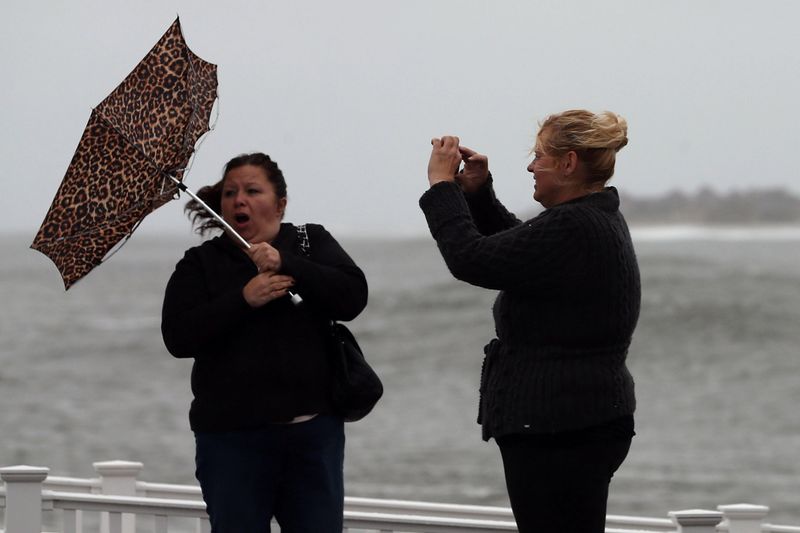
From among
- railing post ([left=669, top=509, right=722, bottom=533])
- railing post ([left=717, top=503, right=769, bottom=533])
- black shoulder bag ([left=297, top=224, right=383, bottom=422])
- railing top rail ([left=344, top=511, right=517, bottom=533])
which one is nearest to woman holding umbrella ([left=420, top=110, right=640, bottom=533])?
black shoulder bag ([left=297, top=224, right=383, bottom=422])

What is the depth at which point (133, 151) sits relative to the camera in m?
3.98

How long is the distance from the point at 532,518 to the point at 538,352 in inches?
14.5

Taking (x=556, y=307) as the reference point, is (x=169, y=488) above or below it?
below

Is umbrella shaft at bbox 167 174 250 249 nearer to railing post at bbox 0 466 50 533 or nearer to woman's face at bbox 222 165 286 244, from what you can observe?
woman's face at bbox 222 165 286 244

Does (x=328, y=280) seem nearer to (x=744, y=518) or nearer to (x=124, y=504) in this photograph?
(x=124, y=504)

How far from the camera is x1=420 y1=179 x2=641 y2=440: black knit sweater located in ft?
10.8

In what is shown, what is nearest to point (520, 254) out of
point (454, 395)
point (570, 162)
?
point (570, 162)

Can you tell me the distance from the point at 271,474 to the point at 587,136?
1.19 metres

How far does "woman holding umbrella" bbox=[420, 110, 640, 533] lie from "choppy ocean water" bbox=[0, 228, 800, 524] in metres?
18.6

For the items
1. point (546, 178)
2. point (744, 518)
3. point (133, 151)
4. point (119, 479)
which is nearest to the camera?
point (546, 178)

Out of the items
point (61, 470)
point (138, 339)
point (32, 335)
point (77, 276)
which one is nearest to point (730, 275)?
point (138, 339)

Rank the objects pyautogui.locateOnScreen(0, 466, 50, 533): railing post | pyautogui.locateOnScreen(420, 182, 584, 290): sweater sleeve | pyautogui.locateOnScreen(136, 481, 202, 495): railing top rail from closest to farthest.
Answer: pyautogui.locateOnScreen(420, 182, 584, 290): sweater sleeve
pyautogui.locateOnScreen(0, 466, 50, 533): railing post
pyautogui.locateOnScreen(136, 481, 202, 495): railing top rail

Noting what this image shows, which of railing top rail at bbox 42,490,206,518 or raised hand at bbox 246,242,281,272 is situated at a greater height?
raised hand at bbox 246,242,281,272

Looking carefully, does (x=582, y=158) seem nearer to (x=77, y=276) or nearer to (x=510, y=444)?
(x=510, y=444)
